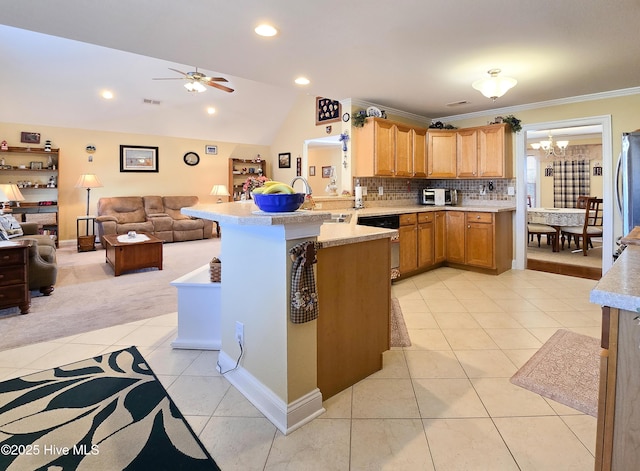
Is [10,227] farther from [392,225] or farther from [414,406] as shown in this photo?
→ [414,406]

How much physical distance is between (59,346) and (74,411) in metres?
1.02

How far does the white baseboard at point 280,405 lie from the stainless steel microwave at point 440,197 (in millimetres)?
4254

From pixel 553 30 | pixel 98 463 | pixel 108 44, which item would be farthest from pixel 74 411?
pixel 553 30

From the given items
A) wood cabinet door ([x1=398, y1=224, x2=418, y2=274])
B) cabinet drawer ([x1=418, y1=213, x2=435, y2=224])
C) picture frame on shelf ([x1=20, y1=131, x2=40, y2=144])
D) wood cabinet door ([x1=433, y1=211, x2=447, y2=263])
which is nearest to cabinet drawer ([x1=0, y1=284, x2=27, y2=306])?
wood cabinet door ([x1=398, y1=224, x2=418, y2=274])

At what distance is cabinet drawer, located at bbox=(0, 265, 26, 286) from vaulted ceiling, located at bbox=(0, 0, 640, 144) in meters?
2.04

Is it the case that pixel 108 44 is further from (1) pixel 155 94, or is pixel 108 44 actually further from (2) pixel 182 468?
(1) pixel 155 94

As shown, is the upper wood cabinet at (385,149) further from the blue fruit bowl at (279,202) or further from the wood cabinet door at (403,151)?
the blue fruit bowl at (279,202)

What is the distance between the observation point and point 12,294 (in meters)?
3.27

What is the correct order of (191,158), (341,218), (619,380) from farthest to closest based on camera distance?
(191,158)
(341,218)
(619,380)

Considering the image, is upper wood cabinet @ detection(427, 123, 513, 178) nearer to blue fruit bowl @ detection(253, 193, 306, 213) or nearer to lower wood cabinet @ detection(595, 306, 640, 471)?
blue fruit bowl @ detection(253, 193, 306, 213)

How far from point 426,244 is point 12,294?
4.56 m

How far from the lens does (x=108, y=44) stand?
2.80m

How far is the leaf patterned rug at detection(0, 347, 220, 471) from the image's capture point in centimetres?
152

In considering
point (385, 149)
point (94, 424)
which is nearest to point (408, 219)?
point (385, 149)
